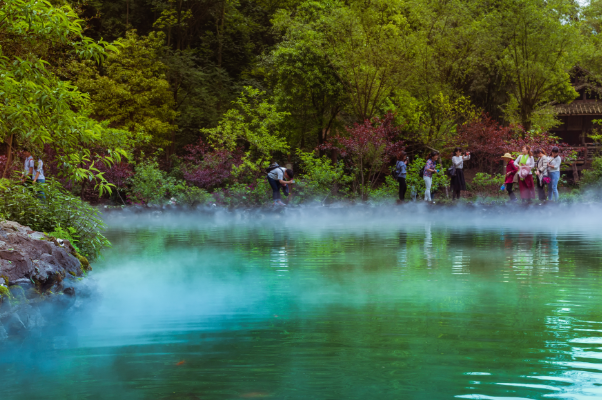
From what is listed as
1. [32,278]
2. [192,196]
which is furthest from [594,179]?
[32,278]

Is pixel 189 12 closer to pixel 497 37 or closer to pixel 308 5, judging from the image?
pixel 308 5

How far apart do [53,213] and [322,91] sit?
68.9 ft

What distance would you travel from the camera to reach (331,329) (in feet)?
18.8

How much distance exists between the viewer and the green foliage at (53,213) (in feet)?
29.4

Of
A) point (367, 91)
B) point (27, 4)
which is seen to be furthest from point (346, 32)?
point (27, 4)

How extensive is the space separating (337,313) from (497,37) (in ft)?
90.8

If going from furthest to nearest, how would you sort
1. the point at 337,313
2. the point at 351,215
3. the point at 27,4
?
the point at 351,215 < the point at 27,4 < the point at 337,313

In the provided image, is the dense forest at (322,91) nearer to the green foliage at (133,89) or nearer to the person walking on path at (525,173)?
the green foliage at (133,89)

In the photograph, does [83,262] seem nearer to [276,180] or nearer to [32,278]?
[32,278]

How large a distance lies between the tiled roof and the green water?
34.8 meters

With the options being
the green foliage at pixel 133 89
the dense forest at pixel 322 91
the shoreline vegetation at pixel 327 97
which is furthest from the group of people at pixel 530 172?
the green foliage at pixel 133 89

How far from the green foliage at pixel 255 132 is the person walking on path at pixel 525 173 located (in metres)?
10.7

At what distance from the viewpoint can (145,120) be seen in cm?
3006

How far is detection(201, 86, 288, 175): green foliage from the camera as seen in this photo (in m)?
27.7
